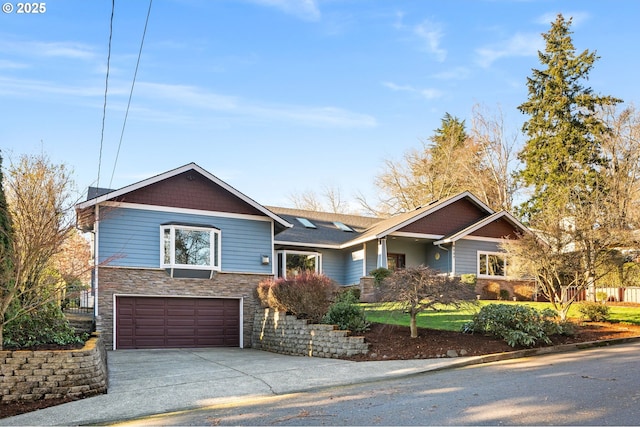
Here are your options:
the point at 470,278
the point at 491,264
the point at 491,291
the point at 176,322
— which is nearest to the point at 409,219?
the point at 470,278

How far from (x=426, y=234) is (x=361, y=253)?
10.0 ft

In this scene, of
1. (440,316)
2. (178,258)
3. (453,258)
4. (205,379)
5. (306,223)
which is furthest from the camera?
(306,223)

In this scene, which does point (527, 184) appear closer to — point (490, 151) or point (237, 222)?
point (490, 151)

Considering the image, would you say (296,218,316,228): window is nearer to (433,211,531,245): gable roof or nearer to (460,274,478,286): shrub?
(433,211,531,245): gable roof

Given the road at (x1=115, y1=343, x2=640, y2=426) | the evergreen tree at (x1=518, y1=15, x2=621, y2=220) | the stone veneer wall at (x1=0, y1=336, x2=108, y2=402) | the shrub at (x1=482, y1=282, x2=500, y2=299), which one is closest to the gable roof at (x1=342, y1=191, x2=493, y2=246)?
the shrub at (x1=482, y1=282, x2=500, y2=299)

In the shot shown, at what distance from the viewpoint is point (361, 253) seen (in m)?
24.9

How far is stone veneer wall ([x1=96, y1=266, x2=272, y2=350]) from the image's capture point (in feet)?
55.0

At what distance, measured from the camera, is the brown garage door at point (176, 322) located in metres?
17.2

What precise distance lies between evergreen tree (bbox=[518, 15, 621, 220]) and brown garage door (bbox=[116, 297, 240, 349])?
68.6 ft

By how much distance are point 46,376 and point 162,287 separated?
314 inches

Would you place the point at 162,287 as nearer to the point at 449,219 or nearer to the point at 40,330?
the point at 40,330

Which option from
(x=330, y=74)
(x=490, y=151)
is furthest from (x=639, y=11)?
(x=490, y=151)

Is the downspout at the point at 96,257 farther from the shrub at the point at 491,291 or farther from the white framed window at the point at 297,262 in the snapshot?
the shrub at the point at 491,291

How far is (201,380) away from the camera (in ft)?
35.4
